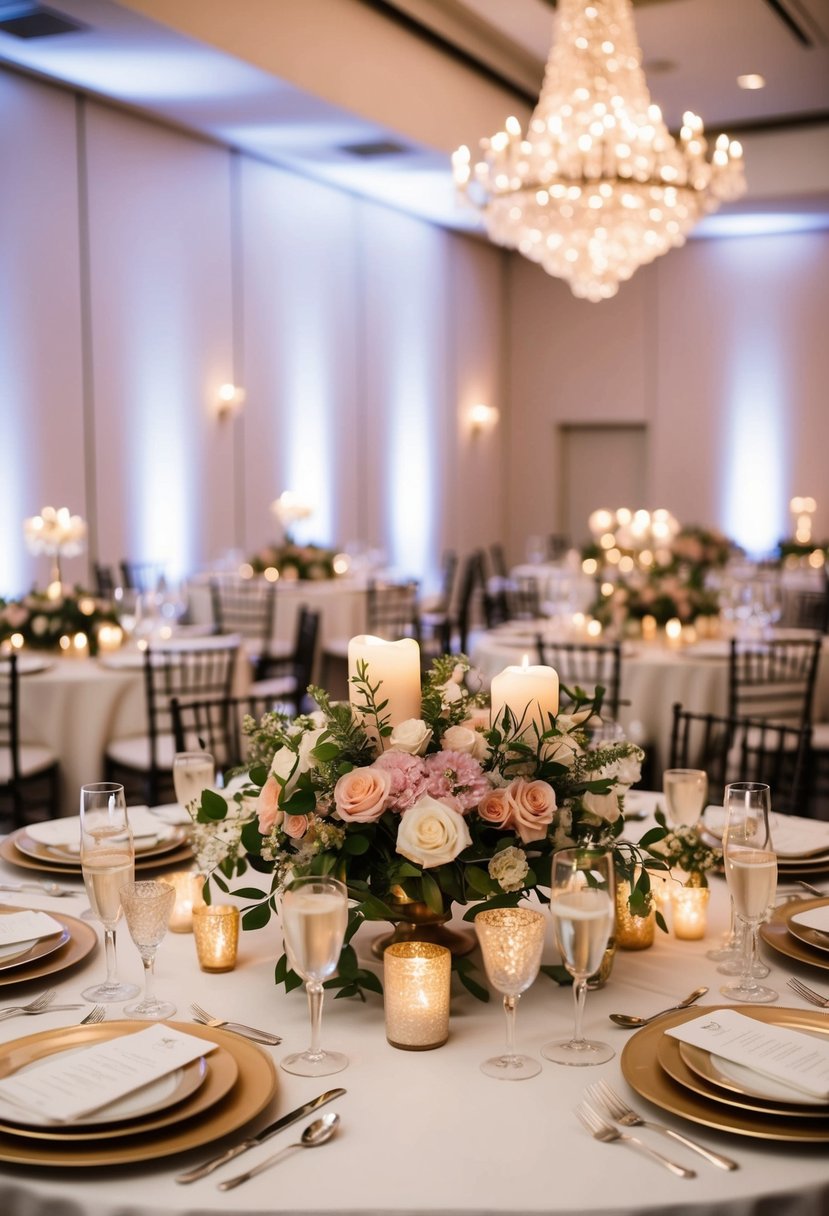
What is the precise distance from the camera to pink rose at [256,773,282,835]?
173cm

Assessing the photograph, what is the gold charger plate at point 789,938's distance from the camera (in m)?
1.83

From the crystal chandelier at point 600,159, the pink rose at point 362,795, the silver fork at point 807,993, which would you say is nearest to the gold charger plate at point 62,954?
the pink rose at point 362,795

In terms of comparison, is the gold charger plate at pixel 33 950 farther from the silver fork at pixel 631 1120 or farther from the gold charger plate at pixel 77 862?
the silver fork at pixel 631 1120

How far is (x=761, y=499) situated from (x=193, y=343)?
6.63 metres

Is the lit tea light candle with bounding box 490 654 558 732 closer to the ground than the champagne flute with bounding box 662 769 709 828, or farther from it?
farther from it

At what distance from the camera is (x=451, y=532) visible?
44.2 ft

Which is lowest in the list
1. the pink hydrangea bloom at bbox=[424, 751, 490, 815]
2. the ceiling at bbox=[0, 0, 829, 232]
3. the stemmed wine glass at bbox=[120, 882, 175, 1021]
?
the stemmed wine glass at bbox=[120, 882, 175, 1021]

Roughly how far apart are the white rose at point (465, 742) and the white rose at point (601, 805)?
0.16 metres

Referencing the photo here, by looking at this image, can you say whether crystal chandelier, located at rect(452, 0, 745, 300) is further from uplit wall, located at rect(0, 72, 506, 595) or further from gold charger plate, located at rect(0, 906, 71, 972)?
gold charger plate, located at rect(0, 906, 71, 972)

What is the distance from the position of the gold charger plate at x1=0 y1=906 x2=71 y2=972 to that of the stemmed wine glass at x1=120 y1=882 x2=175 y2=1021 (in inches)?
8.8

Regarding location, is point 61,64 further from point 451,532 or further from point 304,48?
point 451,532

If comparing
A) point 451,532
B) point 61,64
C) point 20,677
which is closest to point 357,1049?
point 20,677

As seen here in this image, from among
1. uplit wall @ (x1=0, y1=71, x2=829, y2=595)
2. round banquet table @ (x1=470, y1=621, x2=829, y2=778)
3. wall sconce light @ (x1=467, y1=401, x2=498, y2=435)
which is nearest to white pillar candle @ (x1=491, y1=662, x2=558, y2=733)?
round banquet table @ (x1=470, y1=621, x2=829, y2=778)

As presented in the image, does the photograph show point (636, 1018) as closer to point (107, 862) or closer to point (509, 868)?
point (509, 868)
